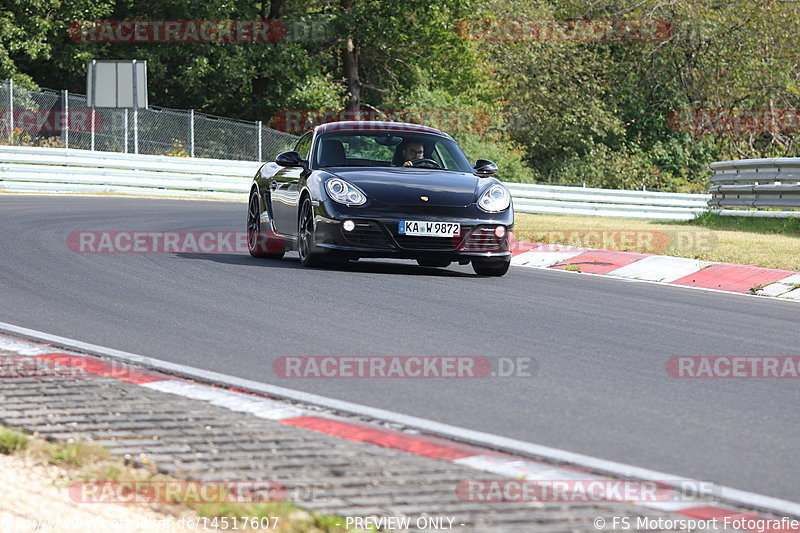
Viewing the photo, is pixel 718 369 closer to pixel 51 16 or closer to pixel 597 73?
pixel 51 16

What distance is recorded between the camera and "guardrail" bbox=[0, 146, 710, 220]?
26719 mm

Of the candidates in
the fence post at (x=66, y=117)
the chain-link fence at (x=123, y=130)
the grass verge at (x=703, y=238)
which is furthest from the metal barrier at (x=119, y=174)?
the grass verge at (x=703, y=238)

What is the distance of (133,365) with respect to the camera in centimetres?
643

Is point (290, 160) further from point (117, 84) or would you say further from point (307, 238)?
point (117, 84)

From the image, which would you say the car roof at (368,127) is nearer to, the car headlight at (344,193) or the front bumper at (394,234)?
the car headlight at (344,193)

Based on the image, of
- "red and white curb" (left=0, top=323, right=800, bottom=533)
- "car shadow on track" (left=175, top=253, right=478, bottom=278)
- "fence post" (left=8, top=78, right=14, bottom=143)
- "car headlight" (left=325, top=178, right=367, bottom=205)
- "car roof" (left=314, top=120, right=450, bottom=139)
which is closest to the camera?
"red and white curb" (left=0, top=323, right=800, bottom=533)

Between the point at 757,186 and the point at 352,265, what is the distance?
28.1 feet

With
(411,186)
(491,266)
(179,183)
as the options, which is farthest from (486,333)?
(179,183)

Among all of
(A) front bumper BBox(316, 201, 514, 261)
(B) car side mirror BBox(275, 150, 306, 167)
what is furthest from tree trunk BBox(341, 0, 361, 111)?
(A) front bumper BBox(316, 201, 514, 261)

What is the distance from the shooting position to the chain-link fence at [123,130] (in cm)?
2847

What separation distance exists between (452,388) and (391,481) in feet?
6.30

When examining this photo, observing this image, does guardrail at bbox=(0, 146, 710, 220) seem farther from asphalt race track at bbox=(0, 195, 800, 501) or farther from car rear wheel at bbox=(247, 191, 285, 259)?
car rear wheel at bbox=(247, 191, 285, 259)

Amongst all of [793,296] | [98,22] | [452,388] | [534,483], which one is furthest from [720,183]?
[98,22]

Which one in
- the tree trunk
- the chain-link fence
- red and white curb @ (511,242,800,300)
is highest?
the tree trunk
